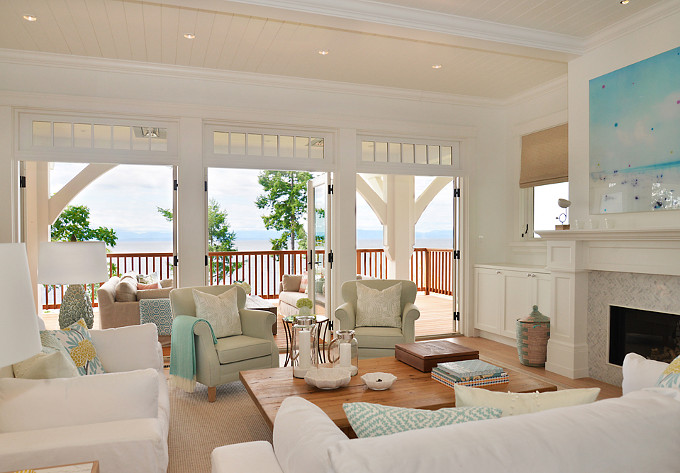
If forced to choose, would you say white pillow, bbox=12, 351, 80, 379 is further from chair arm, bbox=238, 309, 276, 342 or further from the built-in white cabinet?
the built-in white cabinet

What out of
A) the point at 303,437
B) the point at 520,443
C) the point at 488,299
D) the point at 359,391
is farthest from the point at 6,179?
the point at 488,299

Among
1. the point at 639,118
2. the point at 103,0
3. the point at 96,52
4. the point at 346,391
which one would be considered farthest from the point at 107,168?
the point at 639,118

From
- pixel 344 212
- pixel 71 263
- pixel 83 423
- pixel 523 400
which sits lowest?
pixel 83 423

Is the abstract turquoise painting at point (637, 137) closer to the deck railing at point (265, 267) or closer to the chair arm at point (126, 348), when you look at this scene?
the chair arm at point (126, 348)

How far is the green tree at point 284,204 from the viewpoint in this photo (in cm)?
911

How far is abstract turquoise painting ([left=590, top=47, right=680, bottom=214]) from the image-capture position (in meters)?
3.51

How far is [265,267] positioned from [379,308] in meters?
4.32

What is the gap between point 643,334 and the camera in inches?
149

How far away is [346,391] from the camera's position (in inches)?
106

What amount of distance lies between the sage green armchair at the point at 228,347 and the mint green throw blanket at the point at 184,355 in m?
0.04

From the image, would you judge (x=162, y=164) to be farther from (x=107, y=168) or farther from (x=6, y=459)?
(x=6, y=459)

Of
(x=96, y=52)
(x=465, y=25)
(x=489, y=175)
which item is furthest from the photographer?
(x=489, y=175)

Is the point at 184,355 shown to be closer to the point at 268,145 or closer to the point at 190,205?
the point at 190,205

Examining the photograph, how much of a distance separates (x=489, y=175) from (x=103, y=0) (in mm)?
4524
